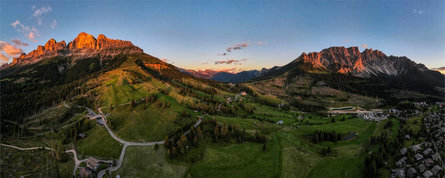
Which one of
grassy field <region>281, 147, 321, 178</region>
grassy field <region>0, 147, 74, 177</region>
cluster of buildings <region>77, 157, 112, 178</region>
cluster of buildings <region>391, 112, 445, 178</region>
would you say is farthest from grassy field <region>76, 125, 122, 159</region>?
cluster of buildings <region>391, 112, 445, 178</region>

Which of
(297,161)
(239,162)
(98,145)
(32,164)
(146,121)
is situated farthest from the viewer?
(146,121)

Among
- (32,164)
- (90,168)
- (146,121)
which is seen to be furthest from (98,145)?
(146,121)

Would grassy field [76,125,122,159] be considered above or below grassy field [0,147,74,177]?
above

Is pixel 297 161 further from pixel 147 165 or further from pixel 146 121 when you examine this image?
pixel 146 121

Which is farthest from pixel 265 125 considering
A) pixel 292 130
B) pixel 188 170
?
pixel 188 170

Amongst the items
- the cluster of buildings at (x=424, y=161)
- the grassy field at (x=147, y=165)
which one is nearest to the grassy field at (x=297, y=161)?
the cluster of buildings at (x=424, y=161)

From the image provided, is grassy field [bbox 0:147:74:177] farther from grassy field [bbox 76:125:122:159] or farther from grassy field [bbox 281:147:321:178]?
grassy field [bbox 281:147:321:178]
